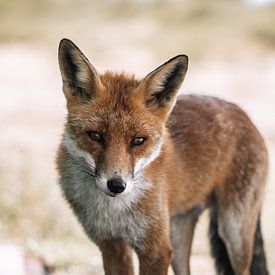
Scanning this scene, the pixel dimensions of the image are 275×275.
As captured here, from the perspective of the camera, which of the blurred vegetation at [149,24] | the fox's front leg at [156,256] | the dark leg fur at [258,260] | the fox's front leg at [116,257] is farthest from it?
the blurred vegetation at [149,24]

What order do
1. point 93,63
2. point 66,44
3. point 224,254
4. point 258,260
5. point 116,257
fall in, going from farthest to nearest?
point 93,63, point 258,260, point 224,254, point 116,257, point 66,44

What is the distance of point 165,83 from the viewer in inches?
219

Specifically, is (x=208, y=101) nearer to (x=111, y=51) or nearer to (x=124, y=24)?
(x=111, y=51)

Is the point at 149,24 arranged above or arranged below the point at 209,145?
above

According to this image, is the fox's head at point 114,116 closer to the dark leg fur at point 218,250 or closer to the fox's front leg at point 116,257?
the fox's front leg at point 116,257

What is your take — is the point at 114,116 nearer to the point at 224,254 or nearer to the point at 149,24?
the point at 224,254

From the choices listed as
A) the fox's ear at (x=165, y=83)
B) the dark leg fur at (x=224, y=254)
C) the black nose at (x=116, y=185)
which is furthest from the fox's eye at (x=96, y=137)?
the dark leg fur at (x=224, y=254)

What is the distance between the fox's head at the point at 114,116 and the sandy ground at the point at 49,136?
2.21 meters

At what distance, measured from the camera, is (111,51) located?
25234 millimetres

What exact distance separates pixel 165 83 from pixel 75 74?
62 cm

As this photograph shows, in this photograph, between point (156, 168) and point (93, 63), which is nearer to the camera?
point (156, 168)

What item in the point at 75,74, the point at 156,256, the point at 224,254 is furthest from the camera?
the point at 224,254

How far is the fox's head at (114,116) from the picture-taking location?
5.12 meters

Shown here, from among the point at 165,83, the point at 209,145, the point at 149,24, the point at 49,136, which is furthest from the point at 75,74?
the point at 149,24
